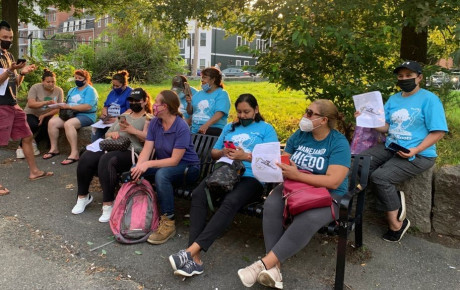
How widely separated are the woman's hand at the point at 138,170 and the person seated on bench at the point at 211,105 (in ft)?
4.47

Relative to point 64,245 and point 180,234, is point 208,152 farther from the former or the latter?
point 64,245

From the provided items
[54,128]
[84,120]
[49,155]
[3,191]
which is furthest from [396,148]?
[49,155]

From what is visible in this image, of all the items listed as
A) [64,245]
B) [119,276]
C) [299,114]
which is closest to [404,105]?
[119,276]

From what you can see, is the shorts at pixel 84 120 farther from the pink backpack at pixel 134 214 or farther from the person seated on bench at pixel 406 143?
the person seated on bench at pixel 406 143

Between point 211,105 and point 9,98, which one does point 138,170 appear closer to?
point 211,105

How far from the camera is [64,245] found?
360 cm

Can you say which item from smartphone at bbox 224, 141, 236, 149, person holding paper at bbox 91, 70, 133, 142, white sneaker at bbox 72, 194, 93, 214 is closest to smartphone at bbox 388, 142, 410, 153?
smartphone at bbox 224, 141, 236, 149

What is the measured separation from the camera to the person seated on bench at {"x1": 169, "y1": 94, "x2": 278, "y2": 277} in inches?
122

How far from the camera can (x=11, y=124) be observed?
5.05m

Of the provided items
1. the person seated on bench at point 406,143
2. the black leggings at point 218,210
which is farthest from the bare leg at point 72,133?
the person seated on bench at point 406,143

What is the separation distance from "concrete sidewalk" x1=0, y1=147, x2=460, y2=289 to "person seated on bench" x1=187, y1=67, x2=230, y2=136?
1.26 m

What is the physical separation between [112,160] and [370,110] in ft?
8.81

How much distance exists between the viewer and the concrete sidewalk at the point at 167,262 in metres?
3.05

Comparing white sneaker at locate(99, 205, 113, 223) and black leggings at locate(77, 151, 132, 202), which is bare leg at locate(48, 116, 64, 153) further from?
white sneaker at locate(99, 205, 113, 223)
